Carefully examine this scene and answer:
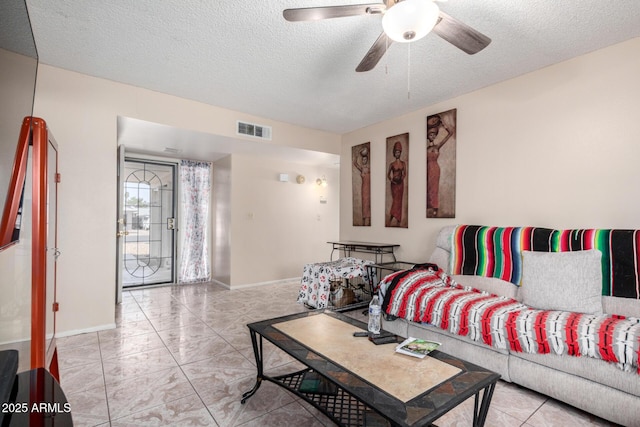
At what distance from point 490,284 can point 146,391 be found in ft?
9.37

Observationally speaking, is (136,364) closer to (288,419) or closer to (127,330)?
(127,330)

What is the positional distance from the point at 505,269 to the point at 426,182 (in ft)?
4.68

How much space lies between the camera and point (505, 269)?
271 cm

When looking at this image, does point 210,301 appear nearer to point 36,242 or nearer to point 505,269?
Answer: point 36,242

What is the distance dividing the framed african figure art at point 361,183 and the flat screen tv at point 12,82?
3.85m

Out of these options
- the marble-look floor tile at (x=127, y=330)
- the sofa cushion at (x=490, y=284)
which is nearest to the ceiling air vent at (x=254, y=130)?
the marble-look floor tile at (x=127, y=330)

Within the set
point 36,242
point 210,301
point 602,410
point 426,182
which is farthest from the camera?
point 210,301

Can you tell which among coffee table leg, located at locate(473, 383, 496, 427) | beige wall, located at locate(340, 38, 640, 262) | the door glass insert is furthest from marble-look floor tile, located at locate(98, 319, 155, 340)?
beige wall, located at locate(340, 38, 640, 262)

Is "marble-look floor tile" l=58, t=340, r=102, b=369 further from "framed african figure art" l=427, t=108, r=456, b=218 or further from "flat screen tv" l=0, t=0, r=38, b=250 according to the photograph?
"framed african figure art" l=427, t=108, r=456, b=218

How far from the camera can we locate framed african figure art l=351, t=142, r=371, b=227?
4609 millimetres

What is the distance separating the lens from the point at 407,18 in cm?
150

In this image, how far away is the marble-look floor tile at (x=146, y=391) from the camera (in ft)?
6.20

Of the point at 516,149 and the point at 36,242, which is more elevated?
the point at 516,149

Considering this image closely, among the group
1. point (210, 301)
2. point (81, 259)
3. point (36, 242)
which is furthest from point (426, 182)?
point (81, 259)
